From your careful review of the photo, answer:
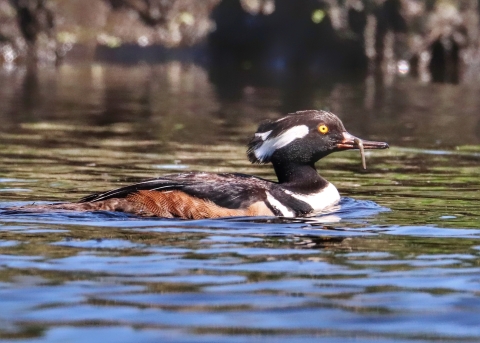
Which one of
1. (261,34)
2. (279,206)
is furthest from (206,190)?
(261,34)

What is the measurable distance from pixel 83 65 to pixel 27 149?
71.1ft

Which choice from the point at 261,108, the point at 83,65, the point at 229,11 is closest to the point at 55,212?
the point at 261,108

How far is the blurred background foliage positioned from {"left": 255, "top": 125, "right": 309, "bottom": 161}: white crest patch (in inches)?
816

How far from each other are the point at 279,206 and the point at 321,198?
0.56 m

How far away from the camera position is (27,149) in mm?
13492

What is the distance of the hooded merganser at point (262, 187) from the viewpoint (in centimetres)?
848

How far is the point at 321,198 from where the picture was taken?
9172mm

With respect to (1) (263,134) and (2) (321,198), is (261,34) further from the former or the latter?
(2) (321,198)

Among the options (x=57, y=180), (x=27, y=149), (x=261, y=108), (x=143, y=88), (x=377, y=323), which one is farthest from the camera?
(x=143, y=88)

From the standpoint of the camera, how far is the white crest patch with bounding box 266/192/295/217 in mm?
8711

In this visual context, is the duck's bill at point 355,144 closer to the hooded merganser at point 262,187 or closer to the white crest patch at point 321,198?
the hooded merganser at point 262,187

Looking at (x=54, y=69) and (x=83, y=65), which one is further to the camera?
(x=83, y=65)

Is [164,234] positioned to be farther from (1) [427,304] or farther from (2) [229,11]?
(2) [229,11]

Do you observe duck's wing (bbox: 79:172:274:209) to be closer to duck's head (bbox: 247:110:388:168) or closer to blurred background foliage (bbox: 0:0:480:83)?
duck's head (bbox: 247:110:388:168)
